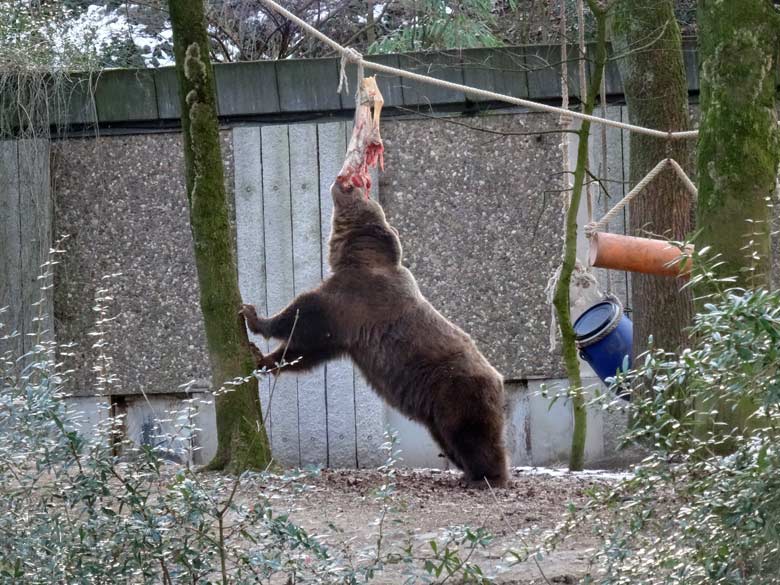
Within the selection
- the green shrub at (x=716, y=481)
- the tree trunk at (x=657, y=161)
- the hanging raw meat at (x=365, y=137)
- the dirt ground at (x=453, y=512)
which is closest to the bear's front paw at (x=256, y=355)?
the dirt ground at (x=453, y=512)

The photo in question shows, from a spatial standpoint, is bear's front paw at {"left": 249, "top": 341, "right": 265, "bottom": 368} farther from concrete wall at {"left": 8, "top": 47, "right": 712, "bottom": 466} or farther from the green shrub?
the green shrub

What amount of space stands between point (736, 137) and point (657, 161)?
2.42 metres

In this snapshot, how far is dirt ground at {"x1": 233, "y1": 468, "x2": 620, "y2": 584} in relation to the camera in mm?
4156

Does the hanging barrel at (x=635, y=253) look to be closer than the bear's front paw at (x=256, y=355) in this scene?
Yes

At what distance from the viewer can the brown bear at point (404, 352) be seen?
19.7 feet

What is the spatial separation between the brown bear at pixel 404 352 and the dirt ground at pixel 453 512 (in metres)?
0.27

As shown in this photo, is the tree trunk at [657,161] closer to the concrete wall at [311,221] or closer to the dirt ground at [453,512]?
the concrete wall at [311,221]

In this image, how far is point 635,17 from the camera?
22.6ft

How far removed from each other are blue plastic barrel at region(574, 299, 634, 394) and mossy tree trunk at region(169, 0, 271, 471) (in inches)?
76.0

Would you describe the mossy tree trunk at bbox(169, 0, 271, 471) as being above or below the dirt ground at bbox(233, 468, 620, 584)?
above

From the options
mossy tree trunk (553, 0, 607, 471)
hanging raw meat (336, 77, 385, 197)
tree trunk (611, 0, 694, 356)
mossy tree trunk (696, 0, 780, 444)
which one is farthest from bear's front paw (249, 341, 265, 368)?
mossy tree trunk (696, 0, 780, 444)

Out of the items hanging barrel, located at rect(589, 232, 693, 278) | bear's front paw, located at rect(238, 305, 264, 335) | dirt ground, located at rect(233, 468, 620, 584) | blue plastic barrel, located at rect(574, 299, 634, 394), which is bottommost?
dirt ground, located at rect(233, 468, 620, 584)

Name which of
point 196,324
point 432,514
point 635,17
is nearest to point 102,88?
point 196,324

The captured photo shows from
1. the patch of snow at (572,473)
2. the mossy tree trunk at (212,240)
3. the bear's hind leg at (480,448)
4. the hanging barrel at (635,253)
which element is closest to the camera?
the hanging barrel at (635,253)
